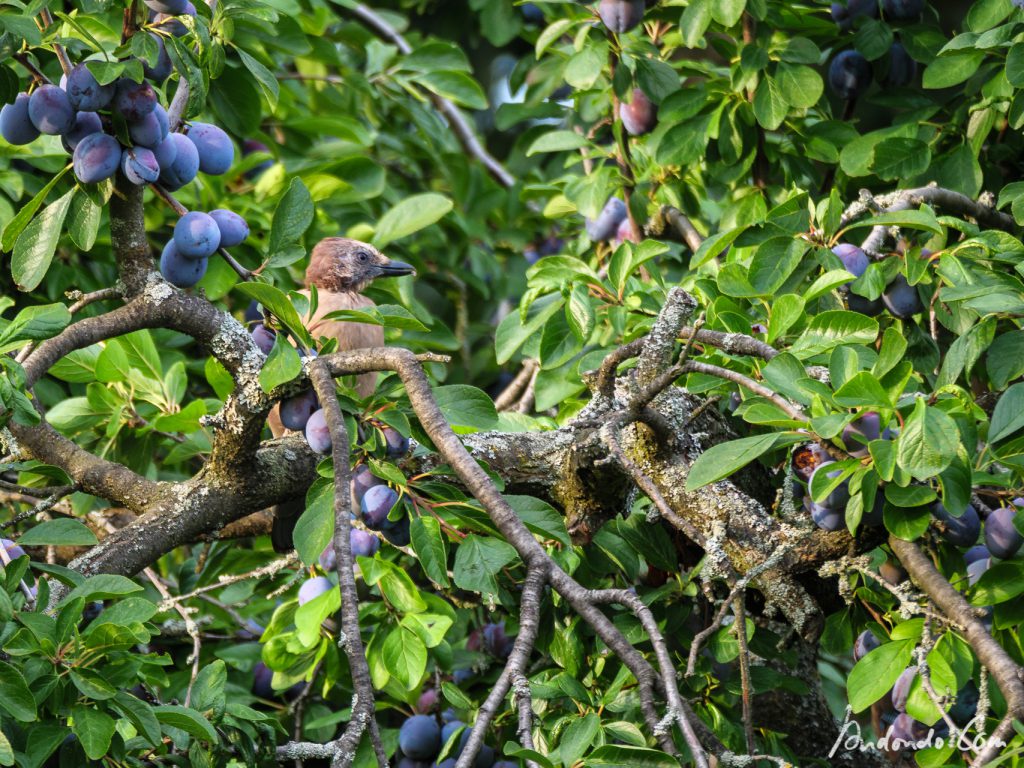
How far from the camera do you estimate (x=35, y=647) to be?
1741 millimetres

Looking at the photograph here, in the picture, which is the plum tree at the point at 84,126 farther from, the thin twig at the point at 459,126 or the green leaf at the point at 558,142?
the thin twig at the point at 459,126

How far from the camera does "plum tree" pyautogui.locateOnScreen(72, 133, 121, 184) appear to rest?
2.01 m

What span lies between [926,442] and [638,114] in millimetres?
1842

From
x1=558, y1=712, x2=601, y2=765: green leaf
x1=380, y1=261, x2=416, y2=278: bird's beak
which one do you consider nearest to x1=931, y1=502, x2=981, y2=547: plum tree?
x1=558, y1=712, x2=601, y2=765: green leaf

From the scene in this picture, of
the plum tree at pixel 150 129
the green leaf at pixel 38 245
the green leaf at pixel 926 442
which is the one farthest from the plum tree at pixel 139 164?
the green leaf at pixel 926 442

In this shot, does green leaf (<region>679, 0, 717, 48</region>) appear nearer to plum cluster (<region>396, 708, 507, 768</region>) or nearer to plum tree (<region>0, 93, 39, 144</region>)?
plum tree (<region>0, 93, 39, 144</region>)

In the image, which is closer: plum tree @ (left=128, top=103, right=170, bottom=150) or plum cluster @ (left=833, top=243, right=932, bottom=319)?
plum tree @ (left=128, top=103, right=170, bottom=150)

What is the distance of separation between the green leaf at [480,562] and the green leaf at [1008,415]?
2.66 ft

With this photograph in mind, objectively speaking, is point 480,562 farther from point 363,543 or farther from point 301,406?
point 363,543

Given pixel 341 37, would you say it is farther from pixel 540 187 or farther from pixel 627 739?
pixel 627 739

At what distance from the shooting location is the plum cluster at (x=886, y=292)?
253cm

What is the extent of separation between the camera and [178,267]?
2227mm

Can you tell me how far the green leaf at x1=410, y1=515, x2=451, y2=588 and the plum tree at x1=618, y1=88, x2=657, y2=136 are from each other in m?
1.71

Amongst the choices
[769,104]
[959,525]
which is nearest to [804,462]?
[959,525]
